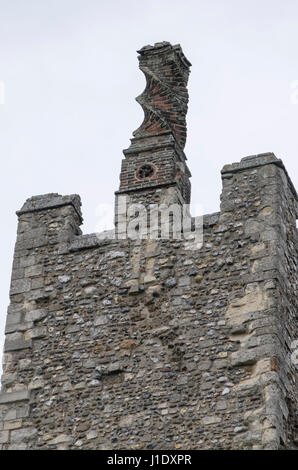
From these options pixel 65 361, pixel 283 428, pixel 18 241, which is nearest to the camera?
pixel 283 428

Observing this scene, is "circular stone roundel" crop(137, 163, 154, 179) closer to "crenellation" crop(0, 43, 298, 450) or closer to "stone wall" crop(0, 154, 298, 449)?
"crenellation" crop(0, 43, 298, 450)

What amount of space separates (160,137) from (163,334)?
2.83 metres

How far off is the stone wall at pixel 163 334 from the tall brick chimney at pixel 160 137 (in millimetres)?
649

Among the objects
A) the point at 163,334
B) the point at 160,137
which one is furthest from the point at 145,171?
the point at 163,334

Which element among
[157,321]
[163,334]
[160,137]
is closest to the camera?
[163,334]

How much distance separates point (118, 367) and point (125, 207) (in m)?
2.22

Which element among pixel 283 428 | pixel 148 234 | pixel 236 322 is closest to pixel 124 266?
pixel 148 234

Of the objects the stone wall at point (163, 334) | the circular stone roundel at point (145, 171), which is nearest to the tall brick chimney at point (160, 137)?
the circular stone roundel at point (145, 171)

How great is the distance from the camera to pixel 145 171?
20000mm

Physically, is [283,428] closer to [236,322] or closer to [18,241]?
[236,322]

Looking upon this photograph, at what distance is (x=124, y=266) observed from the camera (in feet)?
63.5

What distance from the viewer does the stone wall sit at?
17938 millimetres

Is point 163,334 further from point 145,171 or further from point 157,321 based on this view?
point 145,171

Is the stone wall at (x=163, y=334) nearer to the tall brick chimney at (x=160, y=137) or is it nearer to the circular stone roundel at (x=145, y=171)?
the tall brick chimney at (x=160, y=137)
